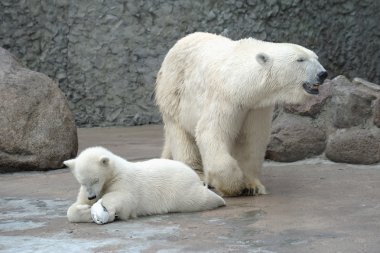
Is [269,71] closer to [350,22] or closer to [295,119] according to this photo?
[295,119]

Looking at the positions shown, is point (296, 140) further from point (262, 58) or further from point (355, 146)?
point (262, 58)

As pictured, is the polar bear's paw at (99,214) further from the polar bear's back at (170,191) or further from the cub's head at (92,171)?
the polar bear's back at (170,191)

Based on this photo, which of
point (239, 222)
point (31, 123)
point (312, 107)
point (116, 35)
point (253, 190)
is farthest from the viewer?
point (116, 35)

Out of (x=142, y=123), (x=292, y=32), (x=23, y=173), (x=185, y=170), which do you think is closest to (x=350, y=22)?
(x=292, y=32)

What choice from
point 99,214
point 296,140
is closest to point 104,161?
point 99,214

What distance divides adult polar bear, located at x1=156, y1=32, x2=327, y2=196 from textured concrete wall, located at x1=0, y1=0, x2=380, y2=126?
200 inches

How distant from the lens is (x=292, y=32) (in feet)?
38.2

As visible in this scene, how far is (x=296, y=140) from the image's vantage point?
7164mm

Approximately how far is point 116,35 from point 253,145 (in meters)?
5.85

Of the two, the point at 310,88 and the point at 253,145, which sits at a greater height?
the point at 310,88

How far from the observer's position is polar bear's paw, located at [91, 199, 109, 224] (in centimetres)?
480

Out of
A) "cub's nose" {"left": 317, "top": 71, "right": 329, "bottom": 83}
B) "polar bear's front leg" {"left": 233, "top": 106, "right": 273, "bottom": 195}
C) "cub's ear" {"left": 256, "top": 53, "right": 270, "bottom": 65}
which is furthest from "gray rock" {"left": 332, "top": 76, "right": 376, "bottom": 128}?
"cub's ear" {"left": 256, "top": 53, "right": 270, "bottom": 65}

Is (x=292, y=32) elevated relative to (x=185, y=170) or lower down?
elevated

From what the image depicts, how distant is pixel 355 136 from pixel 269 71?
5.53ft
